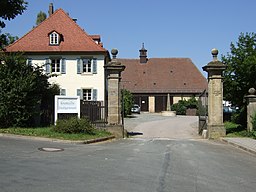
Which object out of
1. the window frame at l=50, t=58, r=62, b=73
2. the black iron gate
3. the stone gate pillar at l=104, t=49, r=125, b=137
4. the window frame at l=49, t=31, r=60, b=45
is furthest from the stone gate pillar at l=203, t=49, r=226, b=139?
the window frame at l=49, t=31, r=60, b=45

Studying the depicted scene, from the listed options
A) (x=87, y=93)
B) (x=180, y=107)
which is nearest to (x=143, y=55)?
(x=180, y=107)

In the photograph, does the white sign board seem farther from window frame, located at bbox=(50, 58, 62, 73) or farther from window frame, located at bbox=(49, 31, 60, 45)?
window frame, located at bbox=(49, 31, 60, 45)

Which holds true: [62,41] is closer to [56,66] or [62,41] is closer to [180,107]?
[56,66]

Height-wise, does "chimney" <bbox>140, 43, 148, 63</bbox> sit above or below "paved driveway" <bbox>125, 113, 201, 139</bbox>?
above

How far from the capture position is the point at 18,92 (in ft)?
60.6

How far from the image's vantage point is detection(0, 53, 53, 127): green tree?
18359mm

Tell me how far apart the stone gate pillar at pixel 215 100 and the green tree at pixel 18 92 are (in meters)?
8.68

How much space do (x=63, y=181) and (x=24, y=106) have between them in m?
11.6

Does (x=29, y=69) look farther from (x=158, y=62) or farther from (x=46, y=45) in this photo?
(x=158, y=62)

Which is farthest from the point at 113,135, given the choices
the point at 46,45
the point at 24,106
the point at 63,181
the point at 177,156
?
the point at 46,45

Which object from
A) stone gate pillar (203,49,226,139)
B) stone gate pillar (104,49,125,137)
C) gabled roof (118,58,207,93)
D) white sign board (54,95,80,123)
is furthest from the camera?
gabled roof (118,58,207,93)

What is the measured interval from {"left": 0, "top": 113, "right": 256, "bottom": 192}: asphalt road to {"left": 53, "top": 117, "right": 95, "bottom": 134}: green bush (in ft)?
13.1

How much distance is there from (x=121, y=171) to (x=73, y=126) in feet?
28.6

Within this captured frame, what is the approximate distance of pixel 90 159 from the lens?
11000mm
